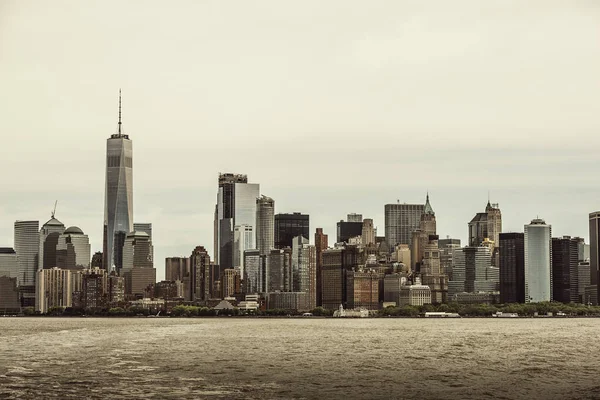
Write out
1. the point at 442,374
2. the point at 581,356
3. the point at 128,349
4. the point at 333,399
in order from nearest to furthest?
the point at 333,399
the point at 442,374
the point at 581,356
the point at 128,349

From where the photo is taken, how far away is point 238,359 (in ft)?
376

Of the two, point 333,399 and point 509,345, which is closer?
point 333,399

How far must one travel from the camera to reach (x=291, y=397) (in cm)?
7438

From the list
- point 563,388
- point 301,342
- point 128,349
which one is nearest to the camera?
point 563,388

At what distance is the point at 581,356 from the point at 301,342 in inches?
1950

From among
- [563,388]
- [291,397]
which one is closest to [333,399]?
[291,397]

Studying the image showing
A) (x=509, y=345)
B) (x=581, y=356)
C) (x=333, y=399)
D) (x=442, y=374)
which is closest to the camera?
(x=333, y=399)

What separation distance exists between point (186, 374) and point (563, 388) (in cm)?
3184

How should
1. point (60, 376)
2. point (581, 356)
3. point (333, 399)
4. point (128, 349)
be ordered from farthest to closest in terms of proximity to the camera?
1. point (128, 349)
2. point (581, 356)
3. point (60, 376)
4. point (333, 399)

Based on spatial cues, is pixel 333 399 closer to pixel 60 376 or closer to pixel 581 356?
pixel 60 376

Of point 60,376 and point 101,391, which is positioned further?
point 60,376

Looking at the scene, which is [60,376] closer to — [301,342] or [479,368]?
[479,368]

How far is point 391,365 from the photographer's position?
10625cm

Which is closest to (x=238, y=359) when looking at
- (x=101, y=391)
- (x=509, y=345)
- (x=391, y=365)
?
(x=391, y=365)
